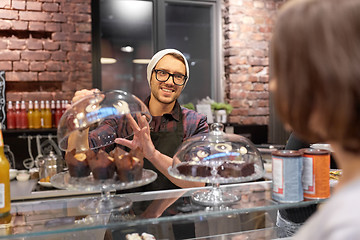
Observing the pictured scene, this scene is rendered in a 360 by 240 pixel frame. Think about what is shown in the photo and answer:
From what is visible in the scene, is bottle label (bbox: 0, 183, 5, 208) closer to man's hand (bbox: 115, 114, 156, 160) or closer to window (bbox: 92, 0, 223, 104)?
man's hand (bbox: 115, 114, 156, 160)

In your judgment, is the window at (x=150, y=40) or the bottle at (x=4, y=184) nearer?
the bottle at (x=4, y=184)

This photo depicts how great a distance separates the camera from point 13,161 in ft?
10.9

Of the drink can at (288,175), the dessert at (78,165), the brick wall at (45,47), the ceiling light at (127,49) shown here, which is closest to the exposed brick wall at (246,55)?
the brick wall at (45,47)

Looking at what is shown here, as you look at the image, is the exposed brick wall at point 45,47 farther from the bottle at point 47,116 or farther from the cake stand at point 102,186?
the cake stand at point 102,186

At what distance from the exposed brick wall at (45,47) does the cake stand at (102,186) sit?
270 centimetres

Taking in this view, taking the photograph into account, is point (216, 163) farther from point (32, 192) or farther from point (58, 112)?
point (58, 112)

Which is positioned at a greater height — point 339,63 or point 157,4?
point 157,4

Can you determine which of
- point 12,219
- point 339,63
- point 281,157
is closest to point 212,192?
point 281,157

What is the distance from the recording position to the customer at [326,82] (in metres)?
0.48

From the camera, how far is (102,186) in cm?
101

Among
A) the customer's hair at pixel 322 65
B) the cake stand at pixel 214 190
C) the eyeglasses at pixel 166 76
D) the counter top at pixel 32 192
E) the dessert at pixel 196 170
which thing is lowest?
the counter top at pixel 32 192

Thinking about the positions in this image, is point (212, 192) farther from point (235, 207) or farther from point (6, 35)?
point (6, 35)

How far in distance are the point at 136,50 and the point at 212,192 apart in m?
3.21

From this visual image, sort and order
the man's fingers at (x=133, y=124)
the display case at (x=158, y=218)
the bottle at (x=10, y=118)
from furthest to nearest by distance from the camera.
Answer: the bottle at (x=10, y=118), the man's fingers at (x=133, y=124), the display case at (x=158, y=218)
